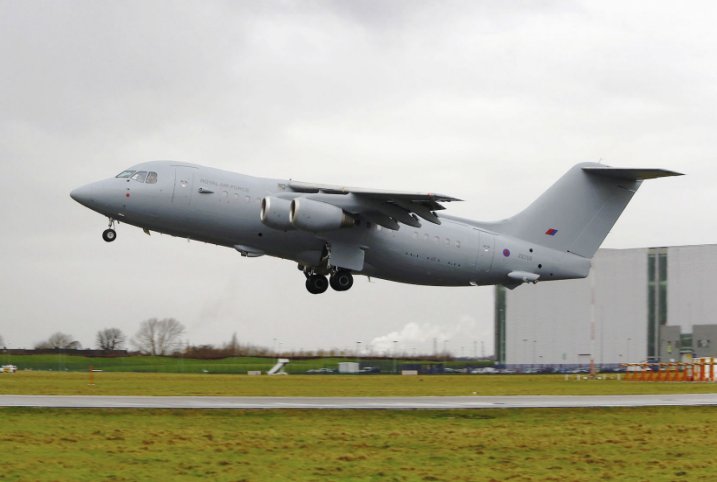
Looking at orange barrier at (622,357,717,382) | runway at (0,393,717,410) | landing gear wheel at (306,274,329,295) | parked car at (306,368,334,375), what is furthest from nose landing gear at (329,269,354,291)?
parked car at (306,368,334,375)

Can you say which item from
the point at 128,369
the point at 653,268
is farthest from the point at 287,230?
the point at 653,268

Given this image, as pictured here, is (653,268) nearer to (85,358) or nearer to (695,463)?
(85,358)

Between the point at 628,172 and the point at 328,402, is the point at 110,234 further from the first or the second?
the point at 628,172

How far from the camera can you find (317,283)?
3534 centimetres

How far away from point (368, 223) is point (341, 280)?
239 cm

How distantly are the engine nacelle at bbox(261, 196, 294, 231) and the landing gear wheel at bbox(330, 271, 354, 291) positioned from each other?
3689mm

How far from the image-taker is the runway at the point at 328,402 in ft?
76.0

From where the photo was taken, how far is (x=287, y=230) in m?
31.6

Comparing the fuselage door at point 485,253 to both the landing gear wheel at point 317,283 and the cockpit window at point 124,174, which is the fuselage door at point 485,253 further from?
the cockpit window at point 124,174

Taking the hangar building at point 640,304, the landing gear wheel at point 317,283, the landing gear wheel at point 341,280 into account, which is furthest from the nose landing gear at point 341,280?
the hangar building at point 640,304

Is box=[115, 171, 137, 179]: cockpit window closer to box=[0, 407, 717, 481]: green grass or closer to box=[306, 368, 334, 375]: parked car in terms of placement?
box=[0, 407, 717, 481]: green grass

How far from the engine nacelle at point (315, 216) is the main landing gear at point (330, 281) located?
2.56m

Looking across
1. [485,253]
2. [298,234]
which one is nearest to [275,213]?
[298,234]

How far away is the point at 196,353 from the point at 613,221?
33.3 m
